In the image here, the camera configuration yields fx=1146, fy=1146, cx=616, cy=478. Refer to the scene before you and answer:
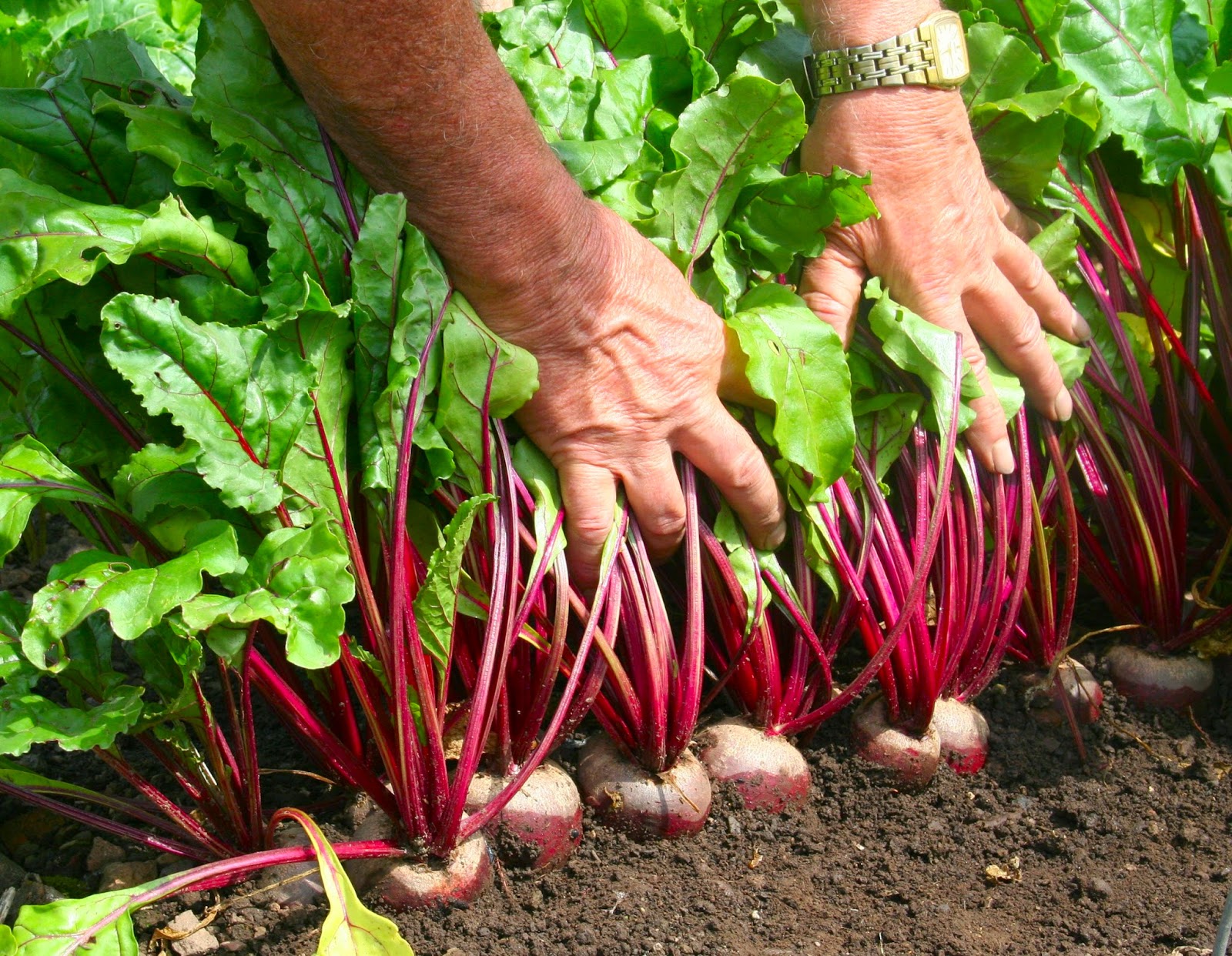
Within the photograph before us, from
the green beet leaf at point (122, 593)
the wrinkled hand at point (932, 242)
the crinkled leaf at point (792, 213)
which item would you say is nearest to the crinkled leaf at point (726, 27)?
the wrinkled hand at point (932, 242)

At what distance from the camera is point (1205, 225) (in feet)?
8.75

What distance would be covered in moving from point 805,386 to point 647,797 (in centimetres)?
82

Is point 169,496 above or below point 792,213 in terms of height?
below

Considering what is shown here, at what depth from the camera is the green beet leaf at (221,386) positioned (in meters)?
1.69

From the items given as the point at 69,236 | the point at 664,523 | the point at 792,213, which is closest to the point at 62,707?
the point at 69,236

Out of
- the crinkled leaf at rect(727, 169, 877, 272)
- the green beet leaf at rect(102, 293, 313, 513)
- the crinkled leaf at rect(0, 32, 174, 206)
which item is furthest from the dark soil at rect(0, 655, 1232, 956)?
the crinkled leaf at rect(0, 32, 174, 206)

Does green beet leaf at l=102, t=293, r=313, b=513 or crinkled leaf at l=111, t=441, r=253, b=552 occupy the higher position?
green beet leaf at l=102, t=293, r=313, b=513

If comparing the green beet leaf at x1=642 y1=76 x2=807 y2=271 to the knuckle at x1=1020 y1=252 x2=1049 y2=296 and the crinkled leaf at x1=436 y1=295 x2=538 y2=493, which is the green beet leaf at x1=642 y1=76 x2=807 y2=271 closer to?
the crinkled leaf at x1=436 y1=295 x2=538 y2=493

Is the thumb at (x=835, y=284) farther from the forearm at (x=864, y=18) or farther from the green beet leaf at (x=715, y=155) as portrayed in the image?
the forearm at (x=864, y=18)

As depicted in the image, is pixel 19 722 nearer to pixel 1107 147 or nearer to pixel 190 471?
pixel 190 471

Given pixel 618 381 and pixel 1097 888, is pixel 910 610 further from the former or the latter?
pixel 618 381

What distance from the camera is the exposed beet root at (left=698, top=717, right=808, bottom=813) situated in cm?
221

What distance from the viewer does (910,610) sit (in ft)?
7.32

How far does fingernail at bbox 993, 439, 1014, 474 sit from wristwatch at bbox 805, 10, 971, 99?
29.5 inches
